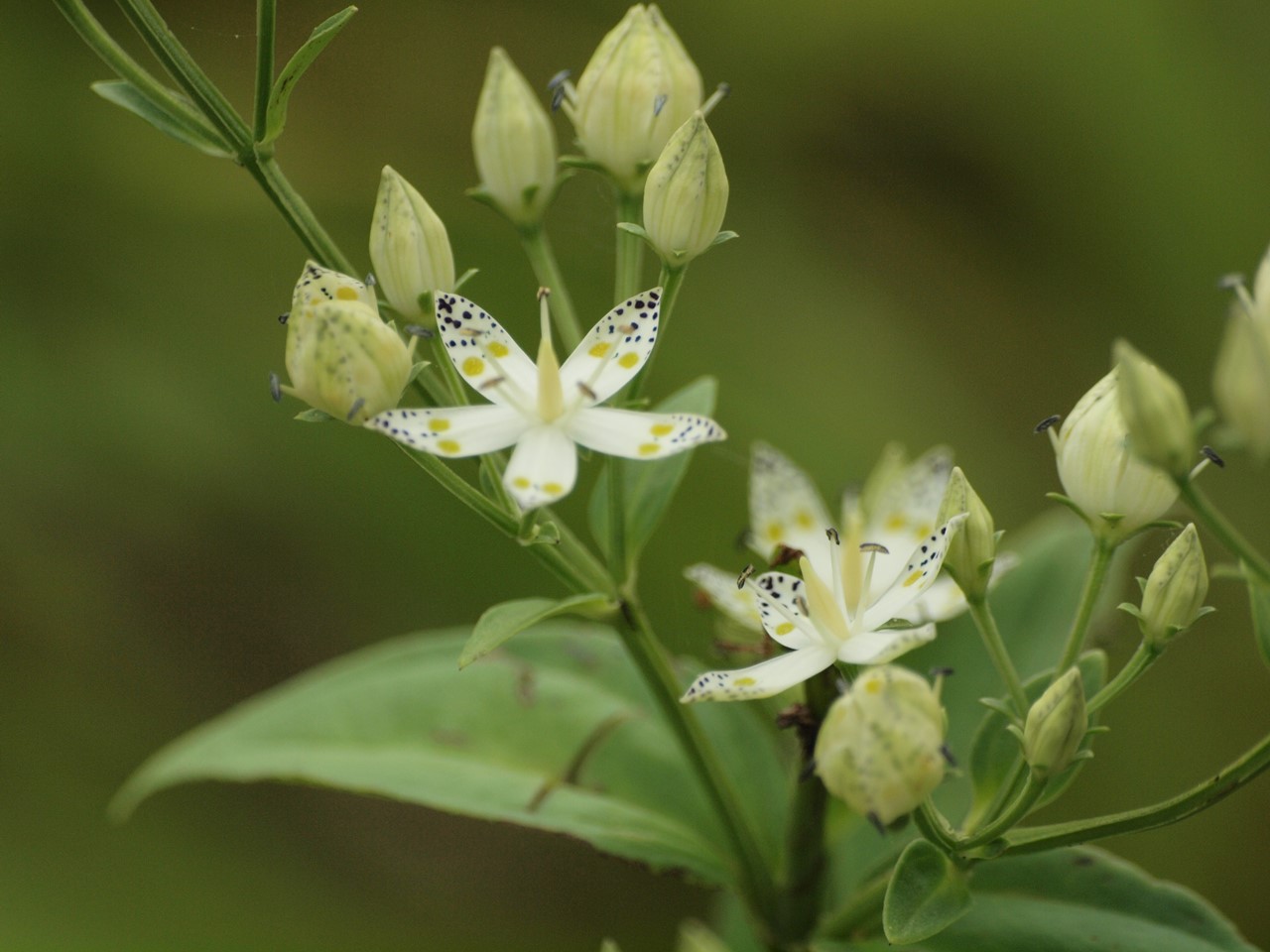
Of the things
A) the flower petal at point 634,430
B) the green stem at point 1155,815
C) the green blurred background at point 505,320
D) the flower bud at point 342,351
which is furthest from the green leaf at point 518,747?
the green blurred background at point 505,320

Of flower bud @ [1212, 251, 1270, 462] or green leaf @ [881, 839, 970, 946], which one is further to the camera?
green leaf @ [881, 839, 970, 946]

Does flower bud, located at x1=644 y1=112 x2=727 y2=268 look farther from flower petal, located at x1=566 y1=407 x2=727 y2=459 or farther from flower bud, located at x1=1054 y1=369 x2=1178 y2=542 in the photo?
flower bud, located at x1=1054 y1=369 x2=1178 y2=542

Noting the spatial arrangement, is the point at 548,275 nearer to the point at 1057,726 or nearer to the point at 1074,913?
the point at 1057,726

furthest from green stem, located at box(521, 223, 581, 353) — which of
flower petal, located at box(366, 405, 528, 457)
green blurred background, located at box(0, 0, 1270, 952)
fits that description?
green blurred background, located at box(0, 0, 1270, 952)

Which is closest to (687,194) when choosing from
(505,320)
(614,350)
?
(614,350)

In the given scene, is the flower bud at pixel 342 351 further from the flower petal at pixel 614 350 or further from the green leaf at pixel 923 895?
the green leaf at pixel 923 895

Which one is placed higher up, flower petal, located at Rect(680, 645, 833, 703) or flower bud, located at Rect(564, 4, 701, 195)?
flower bud, located at Rect(564, 4, 701, 195)

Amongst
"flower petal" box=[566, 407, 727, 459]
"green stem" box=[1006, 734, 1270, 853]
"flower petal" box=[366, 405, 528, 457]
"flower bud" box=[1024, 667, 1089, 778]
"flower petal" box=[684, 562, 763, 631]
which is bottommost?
"green stem" box=[1006, 734, 1270, 853]
